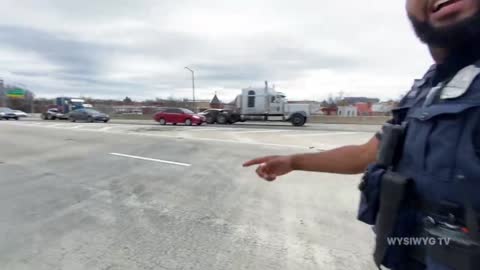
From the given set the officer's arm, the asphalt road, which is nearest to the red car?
the asphalt road

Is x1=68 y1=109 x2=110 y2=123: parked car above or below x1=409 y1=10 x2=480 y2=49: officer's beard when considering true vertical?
below

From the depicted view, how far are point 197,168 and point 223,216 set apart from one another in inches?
133

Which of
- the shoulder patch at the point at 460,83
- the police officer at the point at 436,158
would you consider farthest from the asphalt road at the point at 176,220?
the shoulder patch at the point at 460,83

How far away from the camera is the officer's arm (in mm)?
1586

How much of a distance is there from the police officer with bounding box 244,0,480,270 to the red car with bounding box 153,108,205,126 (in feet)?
82.2

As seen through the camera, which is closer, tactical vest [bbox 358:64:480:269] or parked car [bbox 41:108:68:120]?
tactical vest [bbox 358:64:480:269]

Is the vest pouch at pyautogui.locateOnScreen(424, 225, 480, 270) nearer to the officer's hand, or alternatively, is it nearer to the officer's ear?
the officer's ear

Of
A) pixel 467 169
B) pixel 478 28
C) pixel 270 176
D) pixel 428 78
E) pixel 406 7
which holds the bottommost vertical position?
pixel 270 176

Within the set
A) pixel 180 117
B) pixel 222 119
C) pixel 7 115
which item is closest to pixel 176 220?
pixel 180 117

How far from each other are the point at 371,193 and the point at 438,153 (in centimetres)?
33

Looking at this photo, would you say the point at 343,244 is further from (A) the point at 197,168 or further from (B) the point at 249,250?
(A) the point at 197,168

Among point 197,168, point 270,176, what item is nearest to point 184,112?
point 197,168

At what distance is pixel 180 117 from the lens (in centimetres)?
2664

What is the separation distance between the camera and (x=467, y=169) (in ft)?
3.24
